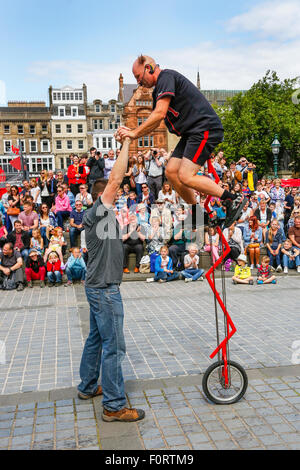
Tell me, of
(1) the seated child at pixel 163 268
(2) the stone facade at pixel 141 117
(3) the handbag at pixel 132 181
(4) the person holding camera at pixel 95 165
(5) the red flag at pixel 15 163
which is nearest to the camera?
(1) the seated child at pixel 163 268

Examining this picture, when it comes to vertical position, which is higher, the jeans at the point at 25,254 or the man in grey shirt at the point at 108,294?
the man in grey shirt at the point at 108,294

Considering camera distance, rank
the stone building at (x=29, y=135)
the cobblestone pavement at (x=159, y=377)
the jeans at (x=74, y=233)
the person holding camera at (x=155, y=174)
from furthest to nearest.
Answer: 1. the stone building at (x=29, y=135)
2. the person holding camera at (x=155, y=174)
3. the jeans at (x=74, y=233)
4. the cobblestone pavement at (x=159, y=377)

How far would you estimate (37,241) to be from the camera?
439 inches

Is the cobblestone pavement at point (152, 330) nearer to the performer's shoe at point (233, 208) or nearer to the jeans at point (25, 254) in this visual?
the jeans at point (25, 254)

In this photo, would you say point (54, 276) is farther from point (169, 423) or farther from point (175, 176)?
point (169, 423)

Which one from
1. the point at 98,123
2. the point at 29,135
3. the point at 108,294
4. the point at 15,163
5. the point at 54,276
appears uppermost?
the point at 98,123

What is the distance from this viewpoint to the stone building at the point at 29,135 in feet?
193

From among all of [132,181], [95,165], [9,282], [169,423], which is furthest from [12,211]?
[169,423]

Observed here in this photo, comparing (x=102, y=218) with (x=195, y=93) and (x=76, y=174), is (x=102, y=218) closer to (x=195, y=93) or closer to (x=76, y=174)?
(x=195, y=93)

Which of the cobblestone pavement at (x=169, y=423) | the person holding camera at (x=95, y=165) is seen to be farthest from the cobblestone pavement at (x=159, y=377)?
the person holding camera at (x=95, y=165)

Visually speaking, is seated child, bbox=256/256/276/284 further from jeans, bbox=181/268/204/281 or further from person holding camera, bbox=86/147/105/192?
person holding camera, bbox=86/147/105/192

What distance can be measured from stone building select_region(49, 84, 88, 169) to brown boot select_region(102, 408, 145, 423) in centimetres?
5697

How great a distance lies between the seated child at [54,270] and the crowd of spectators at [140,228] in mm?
24

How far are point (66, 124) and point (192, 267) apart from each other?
170ft
